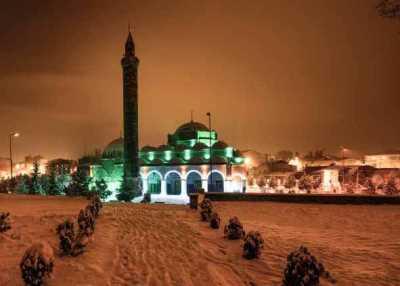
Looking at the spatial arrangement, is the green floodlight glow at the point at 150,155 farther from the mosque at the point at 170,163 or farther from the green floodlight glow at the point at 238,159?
the green floodlight glow at the point at 238,159

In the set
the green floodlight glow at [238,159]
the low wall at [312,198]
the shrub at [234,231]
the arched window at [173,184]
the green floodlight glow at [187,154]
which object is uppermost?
the green floodlight glow at [187,154]

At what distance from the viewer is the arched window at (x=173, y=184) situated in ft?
183

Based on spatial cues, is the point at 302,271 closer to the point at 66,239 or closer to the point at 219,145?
the point at 66,239

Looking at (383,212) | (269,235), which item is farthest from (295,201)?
(269,235)

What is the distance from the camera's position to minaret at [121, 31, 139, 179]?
1981 inches

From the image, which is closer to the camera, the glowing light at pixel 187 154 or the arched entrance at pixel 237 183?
the arched entrance at pixel 237 183

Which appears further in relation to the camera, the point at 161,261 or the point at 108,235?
the point at 108,235

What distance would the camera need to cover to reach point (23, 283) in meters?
7.80

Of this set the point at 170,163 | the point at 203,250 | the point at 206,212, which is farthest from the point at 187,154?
the point at 203,250

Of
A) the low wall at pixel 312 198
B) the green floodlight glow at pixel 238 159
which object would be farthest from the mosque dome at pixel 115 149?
the low wall at pixel 312 198

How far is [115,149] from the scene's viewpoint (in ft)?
218

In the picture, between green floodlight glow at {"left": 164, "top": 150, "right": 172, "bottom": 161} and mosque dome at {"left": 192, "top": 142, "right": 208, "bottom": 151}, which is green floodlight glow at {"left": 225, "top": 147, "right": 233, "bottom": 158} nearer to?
mosque dome at {"left": 192, "top": 142, "right": 208, "bottom": 151}

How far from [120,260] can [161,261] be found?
99cm

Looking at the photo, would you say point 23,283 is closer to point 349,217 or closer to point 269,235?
point 269,235
